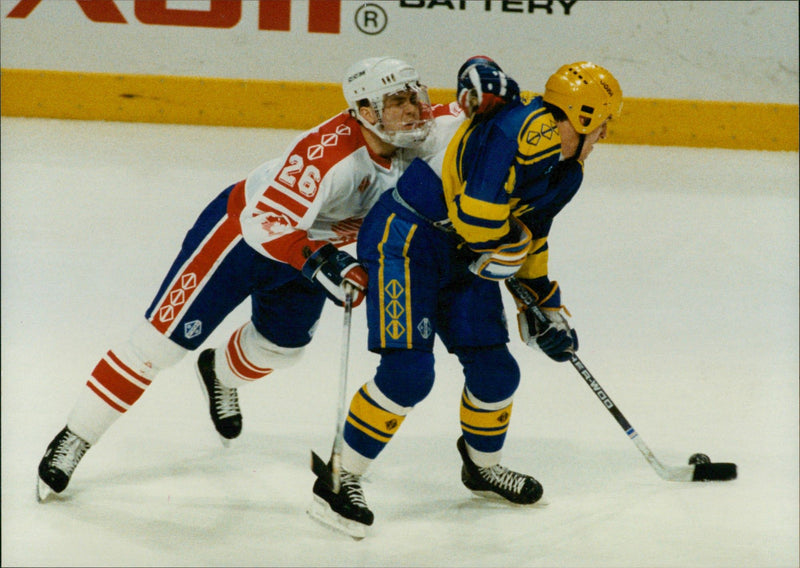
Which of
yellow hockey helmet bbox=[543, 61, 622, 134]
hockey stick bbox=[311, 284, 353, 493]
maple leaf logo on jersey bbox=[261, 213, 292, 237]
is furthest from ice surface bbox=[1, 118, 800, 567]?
yellow hockey helmet bbox=[543, 61, 622, 134]

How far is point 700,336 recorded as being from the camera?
396 centimetres

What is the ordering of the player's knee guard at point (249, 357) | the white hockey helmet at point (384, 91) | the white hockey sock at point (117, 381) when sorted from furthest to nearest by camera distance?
the player's knee guard at point (249, 357)
the white hockey sock at point (117, 381)
the white hockey helmet at point (384, 91)

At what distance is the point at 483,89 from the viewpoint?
2494 mm

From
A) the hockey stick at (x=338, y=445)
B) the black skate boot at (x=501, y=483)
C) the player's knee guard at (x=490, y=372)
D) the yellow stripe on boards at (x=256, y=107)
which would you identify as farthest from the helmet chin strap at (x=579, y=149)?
the yellow stripe on boards at (x=256, y=107)

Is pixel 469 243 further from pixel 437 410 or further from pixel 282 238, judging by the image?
pixel 437 410

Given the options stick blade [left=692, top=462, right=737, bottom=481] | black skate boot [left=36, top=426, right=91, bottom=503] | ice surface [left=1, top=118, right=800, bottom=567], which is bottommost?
ice surface [left=1, top=118, right=800, bottom=567]

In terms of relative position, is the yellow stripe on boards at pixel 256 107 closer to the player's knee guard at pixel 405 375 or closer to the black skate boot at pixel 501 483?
the black skate boot at pixel 501 483

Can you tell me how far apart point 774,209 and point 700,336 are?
5.46ft

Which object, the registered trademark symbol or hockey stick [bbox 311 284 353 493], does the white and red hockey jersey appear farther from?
the registered trademark symbol

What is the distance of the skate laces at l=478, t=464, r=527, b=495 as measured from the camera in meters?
2.80

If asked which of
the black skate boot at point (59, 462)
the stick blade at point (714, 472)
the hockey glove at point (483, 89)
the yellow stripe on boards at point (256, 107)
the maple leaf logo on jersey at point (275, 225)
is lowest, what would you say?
the yellow stripe on boards at point (256, 107)

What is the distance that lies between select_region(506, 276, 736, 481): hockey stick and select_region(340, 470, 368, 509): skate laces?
64 centimetres

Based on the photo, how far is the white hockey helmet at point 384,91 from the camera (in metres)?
2.65

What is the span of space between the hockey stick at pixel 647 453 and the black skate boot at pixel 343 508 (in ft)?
2.17
